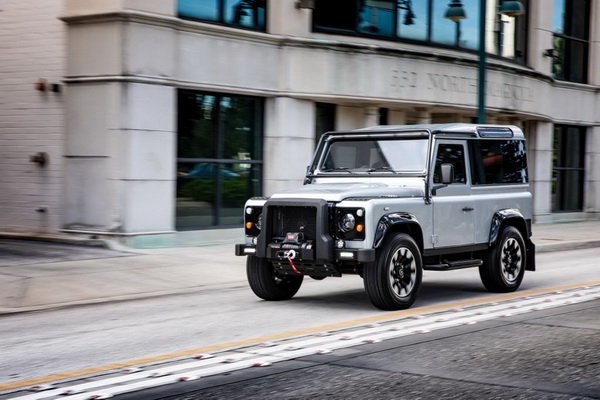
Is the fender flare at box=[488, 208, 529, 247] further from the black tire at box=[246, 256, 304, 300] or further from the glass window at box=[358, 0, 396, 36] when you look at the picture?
the glass window at box=[358, 0, 396, 36]

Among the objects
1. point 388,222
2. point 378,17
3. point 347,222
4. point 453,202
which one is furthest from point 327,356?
point 378,17

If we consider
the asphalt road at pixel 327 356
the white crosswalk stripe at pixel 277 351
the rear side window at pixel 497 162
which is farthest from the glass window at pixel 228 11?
the white crosswalk stripe at pixel 277 351

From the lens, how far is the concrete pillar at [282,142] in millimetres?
19547

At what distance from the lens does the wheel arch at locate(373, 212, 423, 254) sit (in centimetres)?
995

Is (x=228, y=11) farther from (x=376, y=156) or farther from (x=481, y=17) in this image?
(x=376, y=156)

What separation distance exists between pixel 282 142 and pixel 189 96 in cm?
253

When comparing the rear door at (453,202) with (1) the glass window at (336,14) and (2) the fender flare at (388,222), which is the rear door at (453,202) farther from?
(1) the glass window at (336,14)

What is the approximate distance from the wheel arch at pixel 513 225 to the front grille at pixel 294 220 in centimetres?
294

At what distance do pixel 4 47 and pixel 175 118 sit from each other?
4.08 metres

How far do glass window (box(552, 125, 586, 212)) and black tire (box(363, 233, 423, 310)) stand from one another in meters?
19.8

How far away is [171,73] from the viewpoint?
17.2 m

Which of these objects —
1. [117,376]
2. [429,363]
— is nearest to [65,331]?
[117,376]

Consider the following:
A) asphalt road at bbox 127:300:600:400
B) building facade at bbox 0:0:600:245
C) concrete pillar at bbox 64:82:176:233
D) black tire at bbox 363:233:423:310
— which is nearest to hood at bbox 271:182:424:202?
black tire at bbox 363:233:423:310

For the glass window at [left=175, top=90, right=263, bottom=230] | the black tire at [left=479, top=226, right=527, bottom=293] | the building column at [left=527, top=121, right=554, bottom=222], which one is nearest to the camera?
the black tire at [left=479, top=226, right=527, bottom=293]
